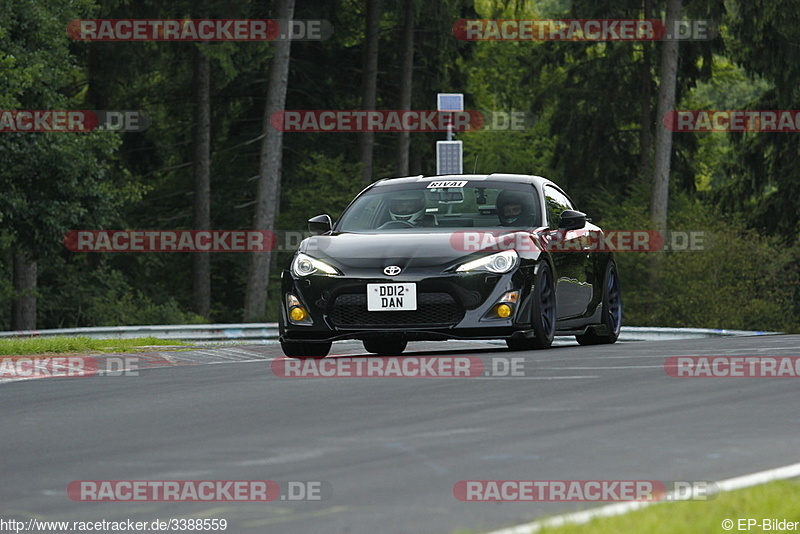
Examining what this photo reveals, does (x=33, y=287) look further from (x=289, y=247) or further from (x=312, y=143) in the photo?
(x=312, y=143)

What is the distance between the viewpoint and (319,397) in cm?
1030

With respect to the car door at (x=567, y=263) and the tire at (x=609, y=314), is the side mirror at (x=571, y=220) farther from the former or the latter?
the tire at (x=609, y=314)

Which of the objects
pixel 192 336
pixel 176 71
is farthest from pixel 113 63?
pixel 192 336

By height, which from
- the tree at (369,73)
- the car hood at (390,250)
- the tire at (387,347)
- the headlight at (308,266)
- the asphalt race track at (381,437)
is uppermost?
the tree at (369,73)

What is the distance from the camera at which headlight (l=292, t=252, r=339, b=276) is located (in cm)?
1321

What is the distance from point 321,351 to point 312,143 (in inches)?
1468

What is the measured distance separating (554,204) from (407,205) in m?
1.66

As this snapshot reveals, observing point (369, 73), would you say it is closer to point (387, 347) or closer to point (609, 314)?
point (609, 314)

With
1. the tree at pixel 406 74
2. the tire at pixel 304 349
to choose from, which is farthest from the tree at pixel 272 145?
the tire at pixel 304 349

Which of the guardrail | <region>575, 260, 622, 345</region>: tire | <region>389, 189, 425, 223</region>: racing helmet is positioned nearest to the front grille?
<region>389, 189, 425, 223</region>: racing helmet

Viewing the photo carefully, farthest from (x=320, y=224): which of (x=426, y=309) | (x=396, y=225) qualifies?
(x=426, y=309)

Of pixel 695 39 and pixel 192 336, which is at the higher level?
pixel 695 39

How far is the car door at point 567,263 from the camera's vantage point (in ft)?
47.7

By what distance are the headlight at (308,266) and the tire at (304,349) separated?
0.68 metres
